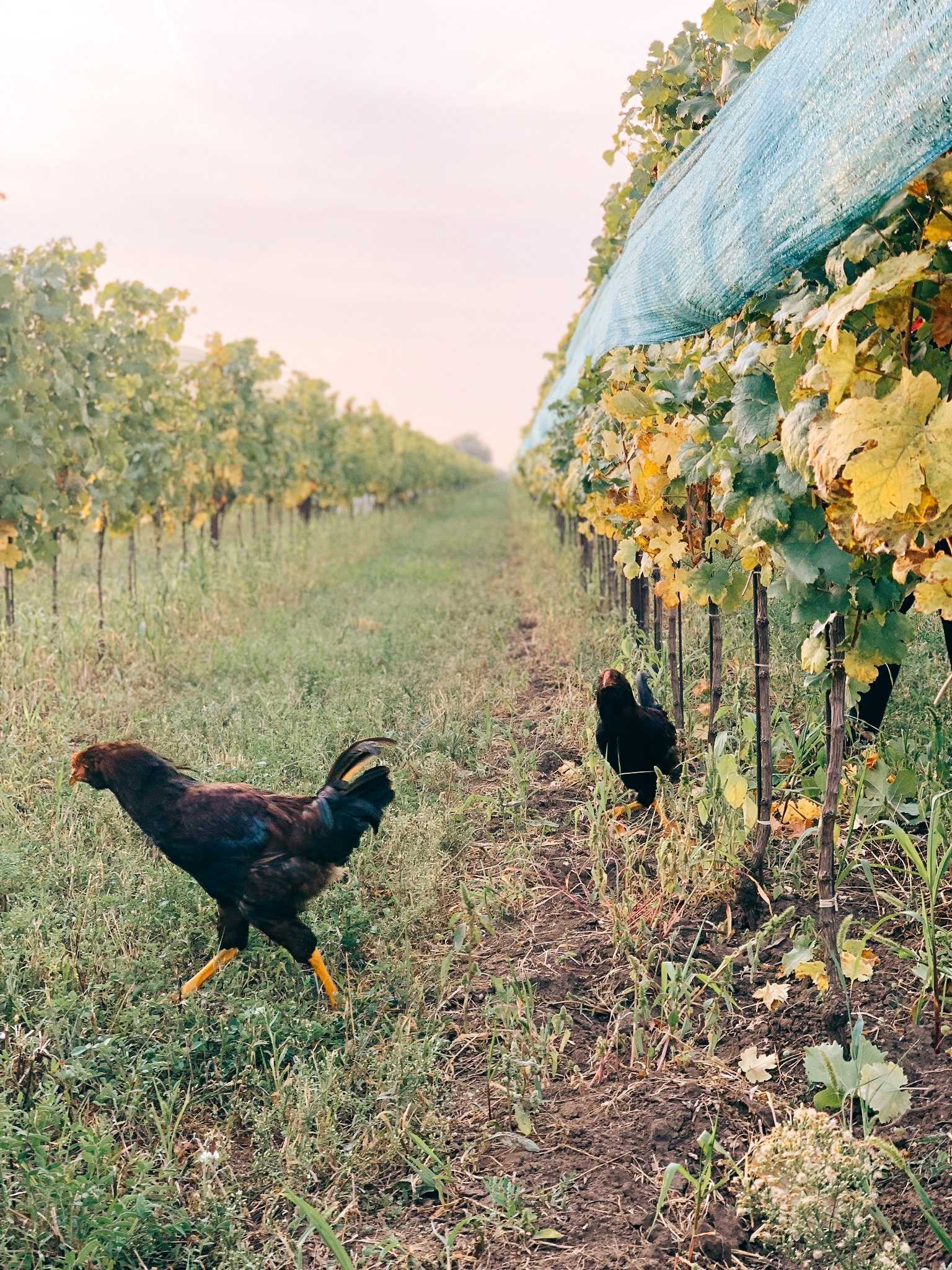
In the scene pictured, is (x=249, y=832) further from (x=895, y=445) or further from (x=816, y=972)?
(x=895, y=445)

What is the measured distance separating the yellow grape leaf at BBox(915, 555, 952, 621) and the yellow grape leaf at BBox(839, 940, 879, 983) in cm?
103

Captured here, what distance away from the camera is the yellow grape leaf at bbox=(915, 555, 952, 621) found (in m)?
1.67

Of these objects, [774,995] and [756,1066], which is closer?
[756,1066]

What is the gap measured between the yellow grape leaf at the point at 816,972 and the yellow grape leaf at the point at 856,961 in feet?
0.16

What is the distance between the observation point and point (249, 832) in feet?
8.74

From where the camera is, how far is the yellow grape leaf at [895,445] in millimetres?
1628

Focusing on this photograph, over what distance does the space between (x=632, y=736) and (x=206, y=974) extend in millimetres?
1637

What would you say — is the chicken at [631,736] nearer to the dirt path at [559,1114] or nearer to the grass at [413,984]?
the grass at [413,984]

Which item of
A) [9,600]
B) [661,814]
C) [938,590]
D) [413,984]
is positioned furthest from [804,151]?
[9,600]

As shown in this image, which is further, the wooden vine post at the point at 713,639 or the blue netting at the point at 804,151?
the wooden vine post at the point at 713,639

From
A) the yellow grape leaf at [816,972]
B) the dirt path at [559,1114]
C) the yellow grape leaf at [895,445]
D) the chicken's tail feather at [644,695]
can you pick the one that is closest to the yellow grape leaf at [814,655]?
the yellow grape leaf at [895,445]

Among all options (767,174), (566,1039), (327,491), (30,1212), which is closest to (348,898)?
(566,1039)

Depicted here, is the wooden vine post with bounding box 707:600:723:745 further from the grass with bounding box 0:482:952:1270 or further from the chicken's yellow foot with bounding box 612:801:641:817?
the chicken's yellow foot with bounding box 612:801:641:817

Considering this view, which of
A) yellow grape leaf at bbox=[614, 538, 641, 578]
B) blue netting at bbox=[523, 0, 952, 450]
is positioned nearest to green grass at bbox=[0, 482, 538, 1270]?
yellow grape leaf at bbox=[614, 538, 641, 578]
